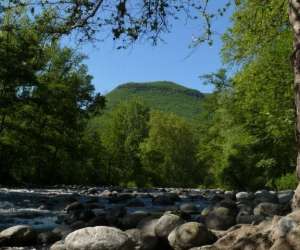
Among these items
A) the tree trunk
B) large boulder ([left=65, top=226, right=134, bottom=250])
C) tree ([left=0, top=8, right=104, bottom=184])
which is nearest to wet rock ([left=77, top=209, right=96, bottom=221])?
large boulder ([left=65, top=226, right=134, bottom=250])

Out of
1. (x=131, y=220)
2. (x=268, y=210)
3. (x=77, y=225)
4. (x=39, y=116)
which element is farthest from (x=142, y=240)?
(x=39, y=116)

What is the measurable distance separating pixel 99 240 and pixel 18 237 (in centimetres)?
205

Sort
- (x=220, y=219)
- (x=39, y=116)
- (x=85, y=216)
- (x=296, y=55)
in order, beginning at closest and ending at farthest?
(x=296, y=55) < (x=220, y=219) < (x=85, y=216) < (x=39, y=116)

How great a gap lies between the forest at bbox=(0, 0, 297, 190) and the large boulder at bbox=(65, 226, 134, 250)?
13.0 feet

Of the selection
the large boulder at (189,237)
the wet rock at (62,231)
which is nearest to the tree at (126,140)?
the wet rock at (62,231)

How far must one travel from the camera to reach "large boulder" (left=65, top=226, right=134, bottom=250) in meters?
7.03

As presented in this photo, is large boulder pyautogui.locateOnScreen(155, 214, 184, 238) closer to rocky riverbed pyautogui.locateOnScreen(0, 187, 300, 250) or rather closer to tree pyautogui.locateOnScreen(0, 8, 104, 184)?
rocky riverbed pyautogui.locateOnScreen(0, 187, 300, 250)

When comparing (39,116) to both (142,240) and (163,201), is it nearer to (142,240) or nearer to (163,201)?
(163,201)

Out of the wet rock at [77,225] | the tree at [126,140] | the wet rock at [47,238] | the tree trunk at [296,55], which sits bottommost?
the wet rock at [47,238]

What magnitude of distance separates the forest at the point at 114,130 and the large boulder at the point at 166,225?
3602mm

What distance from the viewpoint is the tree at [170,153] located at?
252 feet

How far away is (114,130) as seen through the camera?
7750 centimetres

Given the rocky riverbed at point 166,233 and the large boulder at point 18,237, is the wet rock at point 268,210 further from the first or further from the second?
the large boulder at point 18,237

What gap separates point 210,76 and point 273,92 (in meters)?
28.7
